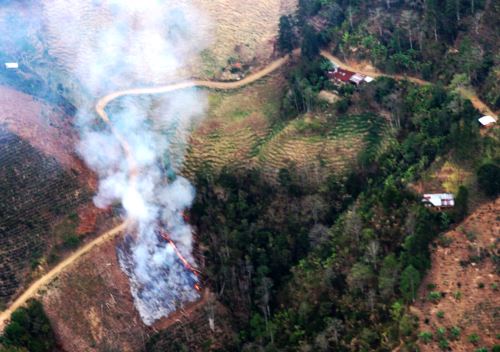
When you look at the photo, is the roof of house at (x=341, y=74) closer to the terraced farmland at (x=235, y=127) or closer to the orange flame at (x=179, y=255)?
the terraced farmland at (x=235, y=127)

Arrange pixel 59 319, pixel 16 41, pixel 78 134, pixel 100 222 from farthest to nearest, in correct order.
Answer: pixel 16 41
pixel 78 134
pixel 100 222
pixel 59 319

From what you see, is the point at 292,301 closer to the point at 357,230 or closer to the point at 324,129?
the point at 357,230

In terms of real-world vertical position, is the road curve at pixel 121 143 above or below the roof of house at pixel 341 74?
below

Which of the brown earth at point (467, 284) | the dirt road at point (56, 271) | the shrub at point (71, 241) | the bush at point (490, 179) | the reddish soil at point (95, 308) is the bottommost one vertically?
the reddish soil at point (95, 308)

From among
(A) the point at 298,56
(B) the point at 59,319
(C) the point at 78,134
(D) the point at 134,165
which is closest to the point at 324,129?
(A) the point at 298,56

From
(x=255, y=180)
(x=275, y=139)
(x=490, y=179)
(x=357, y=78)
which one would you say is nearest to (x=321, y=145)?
(x=275, y=139)

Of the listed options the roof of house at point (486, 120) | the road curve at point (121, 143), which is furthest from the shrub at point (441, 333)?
the road curve at point (121, 143)

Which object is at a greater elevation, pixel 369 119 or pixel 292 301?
pixel 369 119
